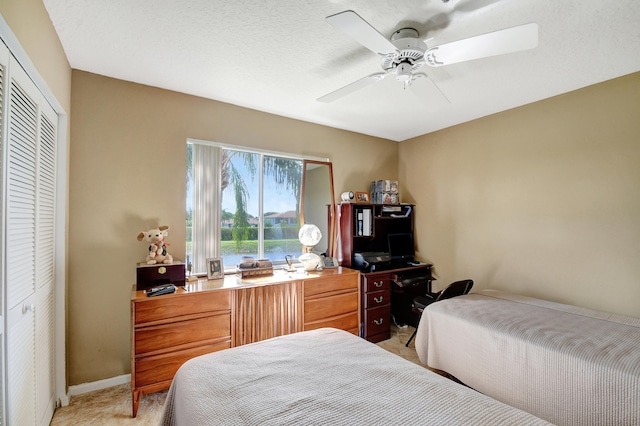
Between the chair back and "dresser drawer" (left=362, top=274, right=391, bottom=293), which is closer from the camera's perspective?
the chair back

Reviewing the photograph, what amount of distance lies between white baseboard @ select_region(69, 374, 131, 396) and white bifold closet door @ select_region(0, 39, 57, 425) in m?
0.24

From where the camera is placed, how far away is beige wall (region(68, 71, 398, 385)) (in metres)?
2.28

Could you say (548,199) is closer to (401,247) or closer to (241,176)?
(401,247)

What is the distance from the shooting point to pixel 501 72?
2.25 m

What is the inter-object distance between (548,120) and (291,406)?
3.23m

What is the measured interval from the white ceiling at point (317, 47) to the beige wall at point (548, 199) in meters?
0.27

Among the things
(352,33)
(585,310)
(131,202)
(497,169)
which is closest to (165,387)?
(131,202)

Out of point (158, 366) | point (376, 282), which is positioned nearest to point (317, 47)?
point (376, 282)

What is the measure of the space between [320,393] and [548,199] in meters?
2.83

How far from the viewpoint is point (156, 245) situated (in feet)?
7.77

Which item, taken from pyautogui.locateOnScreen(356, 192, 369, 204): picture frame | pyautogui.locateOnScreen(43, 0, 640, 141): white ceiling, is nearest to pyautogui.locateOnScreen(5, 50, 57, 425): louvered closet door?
pyautogui.locateOnScreen(43, 0, 640, 141): white ceiling

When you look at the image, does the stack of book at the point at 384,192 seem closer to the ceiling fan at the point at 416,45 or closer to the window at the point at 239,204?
the window at the point at 239,204

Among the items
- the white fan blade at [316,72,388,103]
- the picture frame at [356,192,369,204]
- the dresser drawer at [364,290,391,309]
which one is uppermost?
the white fan blade at [316,72,388,103]

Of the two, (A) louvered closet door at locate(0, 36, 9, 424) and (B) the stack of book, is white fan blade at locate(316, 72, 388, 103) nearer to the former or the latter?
(A) louvered closet door at locate(0, 36, 9, 424)
